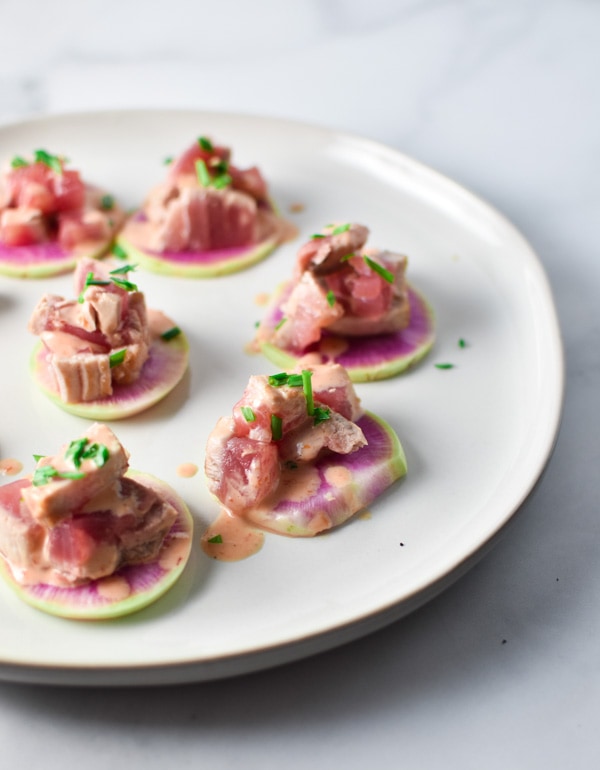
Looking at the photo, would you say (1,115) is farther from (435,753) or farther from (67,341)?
(435,753)

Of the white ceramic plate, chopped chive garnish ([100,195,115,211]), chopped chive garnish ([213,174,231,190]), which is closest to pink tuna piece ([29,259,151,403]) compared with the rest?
the white ceramic plate

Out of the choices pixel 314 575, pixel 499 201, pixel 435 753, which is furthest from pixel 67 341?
pixel 499 201

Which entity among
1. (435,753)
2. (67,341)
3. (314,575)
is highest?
(67,341)

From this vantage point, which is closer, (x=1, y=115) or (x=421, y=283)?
(x=421, y=283)

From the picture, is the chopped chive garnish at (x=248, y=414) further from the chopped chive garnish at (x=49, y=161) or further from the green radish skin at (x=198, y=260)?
the chopped chive garnish at (x=49, y=161)

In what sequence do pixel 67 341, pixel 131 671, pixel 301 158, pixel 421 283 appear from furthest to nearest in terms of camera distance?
pixel 301 158
pixel 421 283
pixel 67 341
pixel 131 671

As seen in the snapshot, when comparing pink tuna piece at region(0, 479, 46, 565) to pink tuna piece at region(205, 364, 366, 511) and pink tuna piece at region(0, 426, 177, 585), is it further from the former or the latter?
pink tuna piece at region(205, 364, 366, 511)

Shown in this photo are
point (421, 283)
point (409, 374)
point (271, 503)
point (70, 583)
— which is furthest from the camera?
point (421, 283)

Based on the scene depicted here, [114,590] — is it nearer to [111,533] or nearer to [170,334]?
[111,533]

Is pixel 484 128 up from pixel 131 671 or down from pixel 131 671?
up
